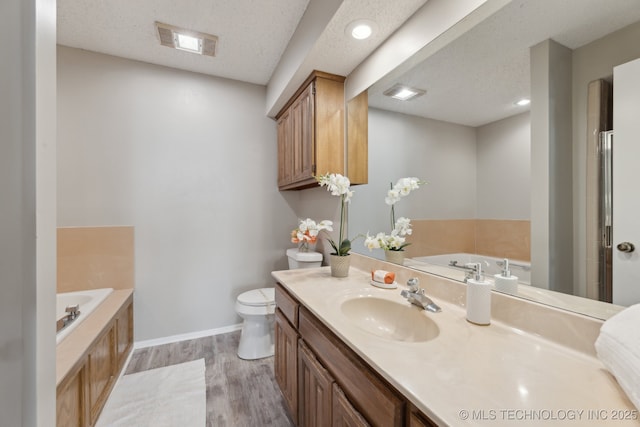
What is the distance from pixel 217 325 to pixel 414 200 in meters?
2.26

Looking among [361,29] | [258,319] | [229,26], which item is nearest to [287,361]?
[258,319]

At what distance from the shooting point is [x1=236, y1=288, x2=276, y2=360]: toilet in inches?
86.4

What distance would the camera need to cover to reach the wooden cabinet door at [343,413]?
2.65 feet

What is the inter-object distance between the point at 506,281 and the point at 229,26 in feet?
7.54

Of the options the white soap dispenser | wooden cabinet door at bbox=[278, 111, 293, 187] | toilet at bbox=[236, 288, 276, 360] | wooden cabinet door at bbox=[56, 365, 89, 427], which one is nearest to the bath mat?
A: wooden cabinet door at bbox=[56, 365, 89, 427]

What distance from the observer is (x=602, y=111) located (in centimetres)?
80

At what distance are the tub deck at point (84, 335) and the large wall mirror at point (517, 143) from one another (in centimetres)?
179

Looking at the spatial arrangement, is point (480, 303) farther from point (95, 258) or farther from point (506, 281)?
point (95, 258)

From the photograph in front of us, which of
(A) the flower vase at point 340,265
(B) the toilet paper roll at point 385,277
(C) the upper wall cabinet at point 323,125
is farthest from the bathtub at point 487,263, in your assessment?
(C) the upper wall cabinet at point 323,125

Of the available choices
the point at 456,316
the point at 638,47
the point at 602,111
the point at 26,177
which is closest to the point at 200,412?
the point at 456,316

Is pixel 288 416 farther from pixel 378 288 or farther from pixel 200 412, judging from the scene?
pixel 378 288

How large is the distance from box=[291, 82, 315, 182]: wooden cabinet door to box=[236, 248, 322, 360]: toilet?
2.43 ft

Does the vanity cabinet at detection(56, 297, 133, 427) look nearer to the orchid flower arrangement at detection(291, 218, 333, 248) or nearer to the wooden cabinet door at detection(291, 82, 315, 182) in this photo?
the orchid flower arrangement at detection(291, 218, 333, 248)

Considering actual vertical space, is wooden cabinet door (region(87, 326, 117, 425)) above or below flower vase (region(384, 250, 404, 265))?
below
